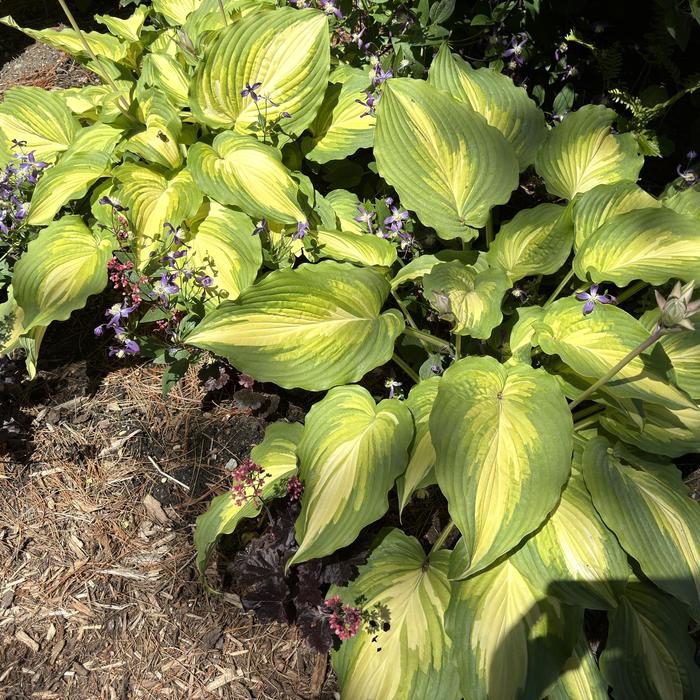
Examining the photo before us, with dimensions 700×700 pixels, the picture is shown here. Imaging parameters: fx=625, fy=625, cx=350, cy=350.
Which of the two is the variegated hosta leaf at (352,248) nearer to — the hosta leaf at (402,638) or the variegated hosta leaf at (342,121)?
the variegated hosta leaf at (342,121)

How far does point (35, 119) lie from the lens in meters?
2.76

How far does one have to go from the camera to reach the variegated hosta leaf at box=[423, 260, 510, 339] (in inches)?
73.3

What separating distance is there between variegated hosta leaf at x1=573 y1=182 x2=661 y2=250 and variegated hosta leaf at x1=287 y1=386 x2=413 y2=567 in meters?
0.90

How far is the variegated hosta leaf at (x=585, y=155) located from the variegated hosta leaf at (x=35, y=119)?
80.1 inches

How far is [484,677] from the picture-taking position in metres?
1.65

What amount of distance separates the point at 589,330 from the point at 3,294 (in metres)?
2.38

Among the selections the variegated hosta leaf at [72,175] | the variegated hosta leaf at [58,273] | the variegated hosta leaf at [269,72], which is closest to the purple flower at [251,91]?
the variegated hosta leaf at [269,72]

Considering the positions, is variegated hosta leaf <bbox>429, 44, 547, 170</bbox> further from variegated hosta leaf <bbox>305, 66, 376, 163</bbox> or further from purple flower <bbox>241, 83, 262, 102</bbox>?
purple flower <bbox>241, 83, 262, 102</bbox>

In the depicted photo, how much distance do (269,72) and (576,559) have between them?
81.8 inches

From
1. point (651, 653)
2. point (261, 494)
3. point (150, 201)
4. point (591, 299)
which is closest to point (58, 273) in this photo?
point (150, 201)

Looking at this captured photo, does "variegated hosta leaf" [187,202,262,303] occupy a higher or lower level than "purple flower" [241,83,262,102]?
lower

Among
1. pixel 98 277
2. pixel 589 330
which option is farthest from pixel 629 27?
pixel 98 277

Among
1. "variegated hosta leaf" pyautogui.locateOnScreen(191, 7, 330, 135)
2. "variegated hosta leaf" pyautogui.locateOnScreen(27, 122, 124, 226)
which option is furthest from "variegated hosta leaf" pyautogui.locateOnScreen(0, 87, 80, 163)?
"variegated hosta leaf" pyautogui.locateOnScreen(191, 7, 330, 135)

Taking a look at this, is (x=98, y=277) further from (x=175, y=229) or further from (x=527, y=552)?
(x=527, y=552)
